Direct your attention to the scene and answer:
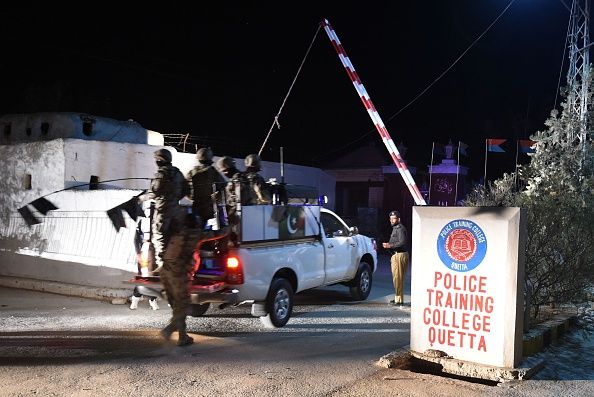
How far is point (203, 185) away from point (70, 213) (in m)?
4.55

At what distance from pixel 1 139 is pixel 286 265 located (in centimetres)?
984

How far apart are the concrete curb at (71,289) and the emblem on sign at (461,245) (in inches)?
235

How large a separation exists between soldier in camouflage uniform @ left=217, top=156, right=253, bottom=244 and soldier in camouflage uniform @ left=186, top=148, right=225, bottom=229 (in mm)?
271

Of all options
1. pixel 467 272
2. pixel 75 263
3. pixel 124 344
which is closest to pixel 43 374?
pixel 124 344

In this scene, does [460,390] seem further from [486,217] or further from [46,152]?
[46,152]

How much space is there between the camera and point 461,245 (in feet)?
18.4

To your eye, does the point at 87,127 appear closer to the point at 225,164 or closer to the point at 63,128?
the point at 63,128

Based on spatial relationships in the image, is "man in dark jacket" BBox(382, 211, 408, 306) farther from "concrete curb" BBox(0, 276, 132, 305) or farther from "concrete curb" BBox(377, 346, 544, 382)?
"concrete curb" BBox(0, 276, 132, 305)

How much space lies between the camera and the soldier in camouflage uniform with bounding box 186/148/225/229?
7523mm

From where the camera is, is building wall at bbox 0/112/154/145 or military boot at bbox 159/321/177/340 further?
building wall at bbox 0/112/154/145

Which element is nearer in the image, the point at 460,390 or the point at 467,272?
the point at 460,390

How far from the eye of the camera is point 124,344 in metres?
6.50

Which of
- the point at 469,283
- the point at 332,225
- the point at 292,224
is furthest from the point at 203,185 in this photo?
the point at 469,283

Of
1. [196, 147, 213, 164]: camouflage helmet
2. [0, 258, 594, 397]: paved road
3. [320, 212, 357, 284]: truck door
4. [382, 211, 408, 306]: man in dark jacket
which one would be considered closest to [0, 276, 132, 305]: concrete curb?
[0, 258, 594, 397]: paved road
